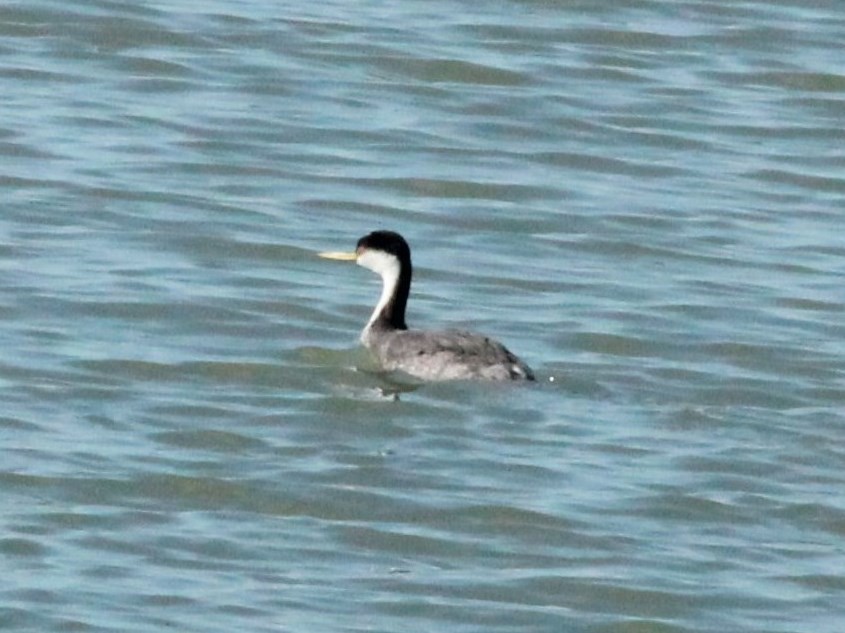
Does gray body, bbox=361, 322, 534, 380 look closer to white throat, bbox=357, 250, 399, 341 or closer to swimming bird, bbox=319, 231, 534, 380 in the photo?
swimming bird, bbox=319, 231, 534, 380

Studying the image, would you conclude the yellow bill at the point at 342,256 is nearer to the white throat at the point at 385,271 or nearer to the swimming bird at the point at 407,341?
the swimming bird at the point at 407,341

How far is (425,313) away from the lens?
15.7m

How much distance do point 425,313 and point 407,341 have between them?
1.39 m

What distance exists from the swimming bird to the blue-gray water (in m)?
0.13

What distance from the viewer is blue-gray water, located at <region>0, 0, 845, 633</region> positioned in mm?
10922

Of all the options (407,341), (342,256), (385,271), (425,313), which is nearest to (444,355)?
→ (407,341)

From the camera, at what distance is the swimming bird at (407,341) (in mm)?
13594

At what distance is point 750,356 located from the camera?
1448 centimetres

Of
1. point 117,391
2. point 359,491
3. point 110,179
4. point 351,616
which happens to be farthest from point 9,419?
point 110,179

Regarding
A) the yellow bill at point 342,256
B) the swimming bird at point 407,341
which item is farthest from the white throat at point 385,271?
the yellow bill at point 342,256

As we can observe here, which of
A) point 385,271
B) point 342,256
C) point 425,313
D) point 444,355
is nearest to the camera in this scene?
point 444,355

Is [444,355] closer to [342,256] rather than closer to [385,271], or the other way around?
[385,271]

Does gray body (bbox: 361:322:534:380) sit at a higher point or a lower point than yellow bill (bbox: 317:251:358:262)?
lower

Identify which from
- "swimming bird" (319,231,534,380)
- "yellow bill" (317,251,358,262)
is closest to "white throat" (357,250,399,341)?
"swimming bird" (319,231,534,380)
